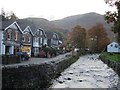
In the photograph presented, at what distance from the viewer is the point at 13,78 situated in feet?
44.5

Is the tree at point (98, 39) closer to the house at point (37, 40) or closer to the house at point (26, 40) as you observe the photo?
the house at point (37, 40)

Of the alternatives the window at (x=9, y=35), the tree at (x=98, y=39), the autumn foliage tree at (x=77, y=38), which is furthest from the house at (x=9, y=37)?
the tree at (x=98, y=39)

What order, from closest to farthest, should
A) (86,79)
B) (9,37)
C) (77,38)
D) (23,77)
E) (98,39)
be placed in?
1. (23,77)
2. (86,79)
3. (9,37)
4. (77,38)
5. (98,39)

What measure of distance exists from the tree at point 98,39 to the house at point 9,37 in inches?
2285

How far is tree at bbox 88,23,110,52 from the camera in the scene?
107 metres

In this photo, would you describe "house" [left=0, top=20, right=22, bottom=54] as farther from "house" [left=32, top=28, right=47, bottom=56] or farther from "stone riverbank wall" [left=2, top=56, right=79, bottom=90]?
"stone riverbank wall" [left=2, top=56, right=79, bottom=90]

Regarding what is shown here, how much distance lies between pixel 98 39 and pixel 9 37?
6483cm

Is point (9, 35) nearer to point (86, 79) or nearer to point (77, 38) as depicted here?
point (86, 79)

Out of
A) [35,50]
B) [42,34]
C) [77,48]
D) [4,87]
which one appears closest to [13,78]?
[4,87]

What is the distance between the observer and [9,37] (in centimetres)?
4834

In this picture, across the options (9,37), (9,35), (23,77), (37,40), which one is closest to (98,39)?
(37,40)

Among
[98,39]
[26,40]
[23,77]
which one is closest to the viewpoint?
[23,77]

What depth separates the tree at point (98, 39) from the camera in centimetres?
10675

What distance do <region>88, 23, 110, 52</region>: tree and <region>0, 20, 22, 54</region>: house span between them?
58.0m
